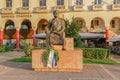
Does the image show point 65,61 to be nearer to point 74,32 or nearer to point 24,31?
point 74,32

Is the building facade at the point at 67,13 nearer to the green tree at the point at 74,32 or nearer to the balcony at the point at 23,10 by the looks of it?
the balcony at the point at 23,10

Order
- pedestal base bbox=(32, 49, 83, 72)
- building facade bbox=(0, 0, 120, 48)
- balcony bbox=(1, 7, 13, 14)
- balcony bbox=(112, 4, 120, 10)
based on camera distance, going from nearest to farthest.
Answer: pedestal base bbox=(32, 49, 83, 72) → balcony bbox=(112, 4, 120, 10) → building facade bbox=(0, 0, 120, 48) → balcony bbox=(1, 7, 13, 14)

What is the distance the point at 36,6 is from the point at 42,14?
1.76m

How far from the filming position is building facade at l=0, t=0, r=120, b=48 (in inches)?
1674

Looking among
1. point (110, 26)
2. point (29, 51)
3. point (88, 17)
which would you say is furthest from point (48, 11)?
point (29, 51)

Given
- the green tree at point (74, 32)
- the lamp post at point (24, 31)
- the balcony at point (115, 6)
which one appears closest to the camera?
the green tree at point (74, 32)

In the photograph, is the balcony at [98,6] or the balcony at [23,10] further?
the balcony at [23,10]

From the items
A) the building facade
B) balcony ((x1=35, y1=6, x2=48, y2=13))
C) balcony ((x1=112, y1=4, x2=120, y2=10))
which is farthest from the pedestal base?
balcony ((x1=35, y1=6, x2=48, y2=13))

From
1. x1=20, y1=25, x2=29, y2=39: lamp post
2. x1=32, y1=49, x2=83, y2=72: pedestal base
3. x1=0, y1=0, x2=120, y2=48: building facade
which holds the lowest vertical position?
x1=32, y1=49, x2=83, y2=72: pedestal base

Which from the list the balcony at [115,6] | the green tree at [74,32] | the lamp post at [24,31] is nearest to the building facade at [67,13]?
the balcony at [115,6]

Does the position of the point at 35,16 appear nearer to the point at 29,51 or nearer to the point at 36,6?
the point at 36,6

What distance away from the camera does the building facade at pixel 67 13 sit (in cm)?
4253

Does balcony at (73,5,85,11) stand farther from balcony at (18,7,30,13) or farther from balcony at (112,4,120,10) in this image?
balcony at (18,7,30,13)

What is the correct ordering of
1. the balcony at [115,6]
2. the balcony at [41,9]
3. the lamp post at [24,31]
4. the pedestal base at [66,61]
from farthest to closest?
the lamp post at [24,31], the balcony at [41,9], the balcony at [115,6], the pedestal base at [66,61]
